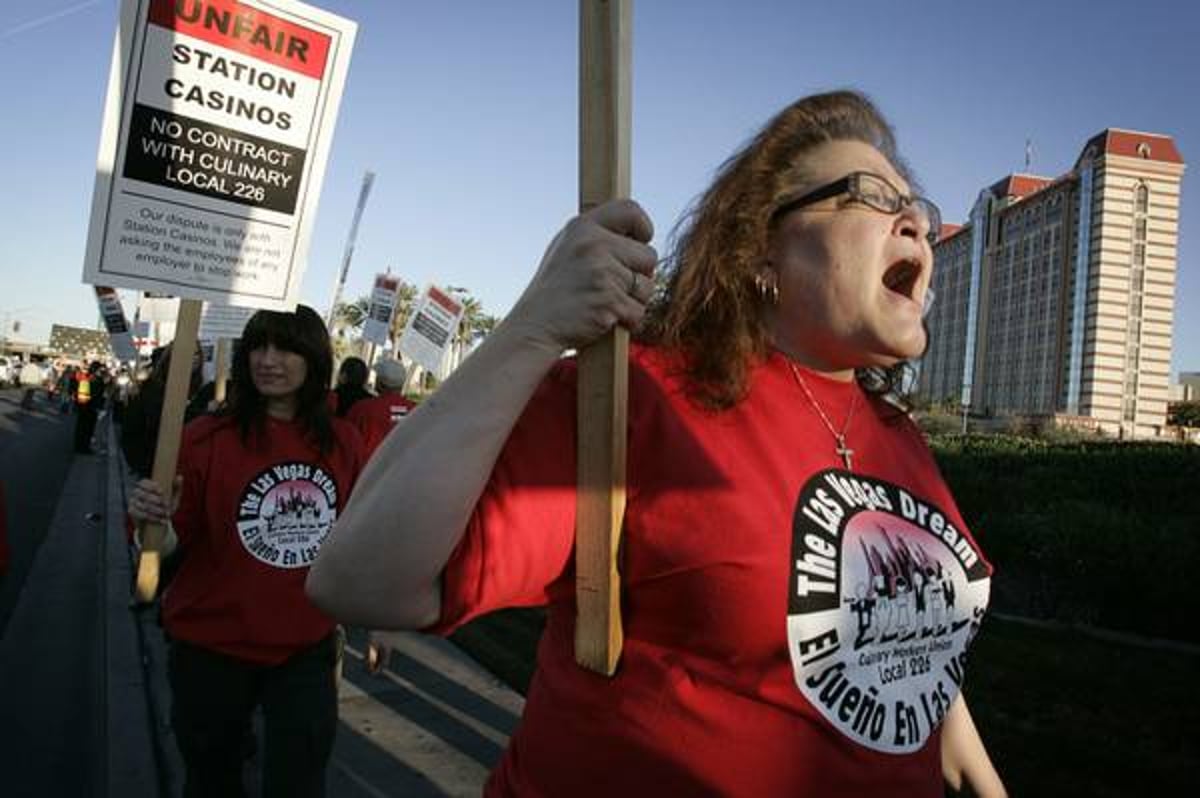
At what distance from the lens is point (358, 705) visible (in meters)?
5.08

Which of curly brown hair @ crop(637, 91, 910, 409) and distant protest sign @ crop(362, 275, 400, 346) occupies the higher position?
distant protest sign @ crop(362, 275, 400, 346)

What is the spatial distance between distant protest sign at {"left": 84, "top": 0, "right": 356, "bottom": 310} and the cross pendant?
2.22 metres

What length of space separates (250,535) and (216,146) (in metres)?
1.32

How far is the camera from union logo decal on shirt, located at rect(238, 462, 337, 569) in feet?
10.1

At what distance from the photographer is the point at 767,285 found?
62.0 inches

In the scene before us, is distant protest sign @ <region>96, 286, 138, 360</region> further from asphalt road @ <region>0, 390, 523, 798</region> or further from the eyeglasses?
the eyeglasses

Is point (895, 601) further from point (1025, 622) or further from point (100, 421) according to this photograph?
point (100, 421)

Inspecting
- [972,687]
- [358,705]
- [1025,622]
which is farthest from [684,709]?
[1025,622]

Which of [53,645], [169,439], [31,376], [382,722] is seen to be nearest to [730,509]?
[169,439]

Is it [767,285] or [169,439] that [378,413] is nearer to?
[169,439]

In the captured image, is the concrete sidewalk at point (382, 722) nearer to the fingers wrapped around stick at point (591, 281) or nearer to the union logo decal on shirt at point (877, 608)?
the union logo decal on shirt at point (877, 608)

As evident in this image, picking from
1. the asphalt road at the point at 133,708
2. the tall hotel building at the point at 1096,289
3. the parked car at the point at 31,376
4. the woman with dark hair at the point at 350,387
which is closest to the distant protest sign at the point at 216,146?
the asphalt road at the point at 133,708

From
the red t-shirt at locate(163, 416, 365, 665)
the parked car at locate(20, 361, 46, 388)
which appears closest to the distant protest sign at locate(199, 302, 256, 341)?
the red t-shirt at locate(163, 416, 365, 665)

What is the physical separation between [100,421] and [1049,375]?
7301cm
